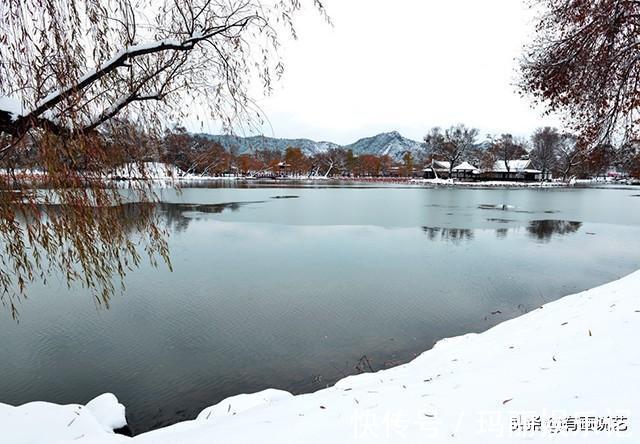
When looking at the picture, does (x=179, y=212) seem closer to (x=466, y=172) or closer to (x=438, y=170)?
Answer: (x=466, y=172)

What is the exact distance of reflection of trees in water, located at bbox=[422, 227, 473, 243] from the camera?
12903 millimetres

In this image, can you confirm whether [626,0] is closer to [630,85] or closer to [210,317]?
[630,85]

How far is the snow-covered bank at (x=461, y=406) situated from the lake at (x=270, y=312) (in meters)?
0.77

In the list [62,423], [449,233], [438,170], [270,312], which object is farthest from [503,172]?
[62,423]

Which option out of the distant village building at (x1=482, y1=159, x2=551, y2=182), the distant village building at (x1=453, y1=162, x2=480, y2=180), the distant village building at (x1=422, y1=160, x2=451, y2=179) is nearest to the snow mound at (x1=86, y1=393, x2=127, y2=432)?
the distant village building at (x1=453, y1=162, x2=480, y2=180)

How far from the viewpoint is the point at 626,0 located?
511cm

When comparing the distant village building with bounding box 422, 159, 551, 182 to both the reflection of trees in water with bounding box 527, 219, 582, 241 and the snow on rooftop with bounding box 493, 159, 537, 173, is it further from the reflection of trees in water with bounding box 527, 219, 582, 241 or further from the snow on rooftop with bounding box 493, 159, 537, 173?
the reflection of trees in water with bounding box 527, 219, 582, 241

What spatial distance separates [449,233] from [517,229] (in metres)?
3.40

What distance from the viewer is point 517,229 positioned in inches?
586

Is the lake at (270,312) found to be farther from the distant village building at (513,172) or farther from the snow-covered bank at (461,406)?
the distant village building at (513,172)

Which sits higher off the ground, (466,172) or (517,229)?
(466,172)

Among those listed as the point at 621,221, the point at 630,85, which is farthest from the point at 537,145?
the point at 630,85

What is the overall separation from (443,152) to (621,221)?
52.5 meters

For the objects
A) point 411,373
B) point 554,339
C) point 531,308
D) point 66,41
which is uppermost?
point 66,41
